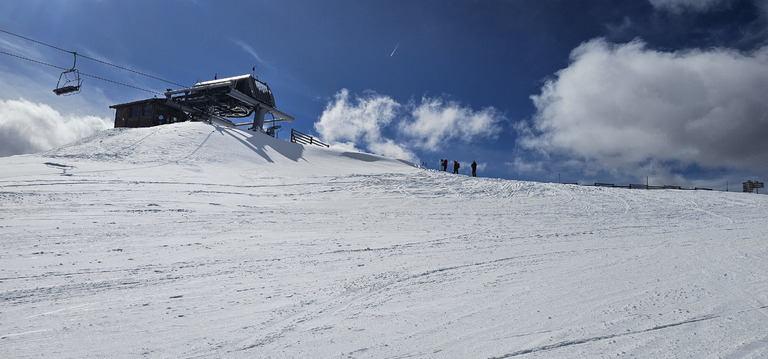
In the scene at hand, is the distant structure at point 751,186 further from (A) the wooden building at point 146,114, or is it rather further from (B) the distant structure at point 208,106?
(A) the wooden building at point 146,114

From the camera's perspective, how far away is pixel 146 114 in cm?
3509

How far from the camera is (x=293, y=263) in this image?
6.40m

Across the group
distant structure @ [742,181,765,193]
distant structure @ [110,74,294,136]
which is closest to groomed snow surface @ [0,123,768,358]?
distant structure @ [110,74,294,136]

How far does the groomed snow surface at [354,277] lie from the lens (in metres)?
3.83

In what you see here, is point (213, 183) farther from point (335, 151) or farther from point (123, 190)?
point (335, 151)

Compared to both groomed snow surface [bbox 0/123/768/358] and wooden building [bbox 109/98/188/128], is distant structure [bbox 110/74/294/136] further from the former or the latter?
groomed snow surface [bbox 0/123/768/358]

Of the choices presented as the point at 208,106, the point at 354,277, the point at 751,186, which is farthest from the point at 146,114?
the point at 751,186

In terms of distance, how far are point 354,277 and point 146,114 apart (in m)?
37.4

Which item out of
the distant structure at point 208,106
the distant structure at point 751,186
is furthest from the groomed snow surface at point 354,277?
the distant structure at point 751,186

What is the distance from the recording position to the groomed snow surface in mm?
3828

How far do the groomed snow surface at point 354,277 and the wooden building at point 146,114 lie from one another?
23628 millimetres

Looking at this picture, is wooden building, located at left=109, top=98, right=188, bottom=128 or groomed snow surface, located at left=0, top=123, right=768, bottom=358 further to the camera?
wooden building, located at left=109, top=98, right=188, bottom=128

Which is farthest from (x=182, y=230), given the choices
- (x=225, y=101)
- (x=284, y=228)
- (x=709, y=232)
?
(x=225, y=101)

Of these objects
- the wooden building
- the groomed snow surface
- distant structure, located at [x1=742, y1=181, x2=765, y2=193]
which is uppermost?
the wooden building
